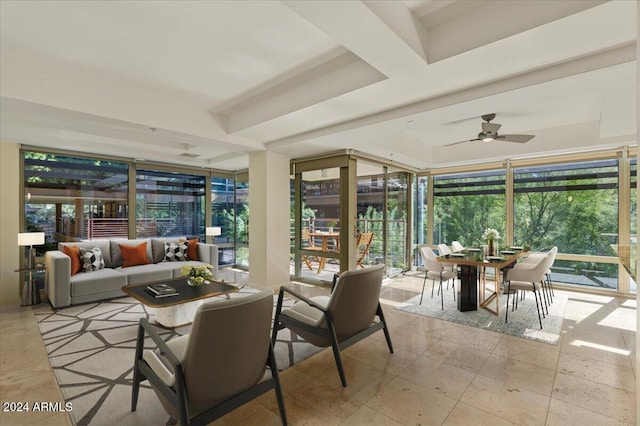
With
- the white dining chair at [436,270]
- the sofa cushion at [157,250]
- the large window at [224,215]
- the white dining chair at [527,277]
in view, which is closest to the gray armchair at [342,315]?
the white dining chair at [436,270]

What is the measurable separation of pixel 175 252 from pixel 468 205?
638cm

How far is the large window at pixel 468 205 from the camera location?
21.0 ft

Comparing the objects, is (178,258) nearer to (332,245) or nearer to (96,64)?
(332,245)

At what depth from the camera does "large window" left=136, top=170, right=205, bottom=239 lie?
647 centimetres

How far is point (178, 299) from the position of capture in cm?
332

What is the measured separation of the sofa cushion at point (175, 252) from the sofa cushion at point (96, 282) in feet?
3.50

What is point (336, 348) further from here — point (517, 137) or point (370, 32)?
point (517, 137)

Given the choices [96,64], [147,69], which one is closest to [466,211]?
[147,69]

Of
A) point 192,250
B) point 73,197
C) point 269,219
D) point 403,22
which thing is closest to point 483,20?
point 403,22

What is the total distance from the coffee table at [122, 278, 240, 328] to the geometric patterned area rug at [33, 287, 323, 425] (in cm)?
12

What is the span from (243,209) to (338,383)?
5.82 m

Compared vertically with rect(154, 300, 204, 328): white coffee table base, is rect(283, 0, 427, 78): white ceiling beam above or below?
above

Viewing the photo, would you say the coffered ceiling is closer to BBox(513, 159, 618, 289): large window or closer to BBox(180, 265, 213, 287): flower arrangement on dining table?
BBox(513, 159, 618, 289): large window

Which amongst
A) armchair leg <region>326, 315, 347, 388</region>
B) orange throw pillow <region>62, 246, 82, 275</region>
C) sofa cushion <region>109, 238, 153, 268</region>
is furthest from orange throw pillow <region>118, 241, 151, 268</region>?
armchair leg <region>326, 315, 347, 388</region>
